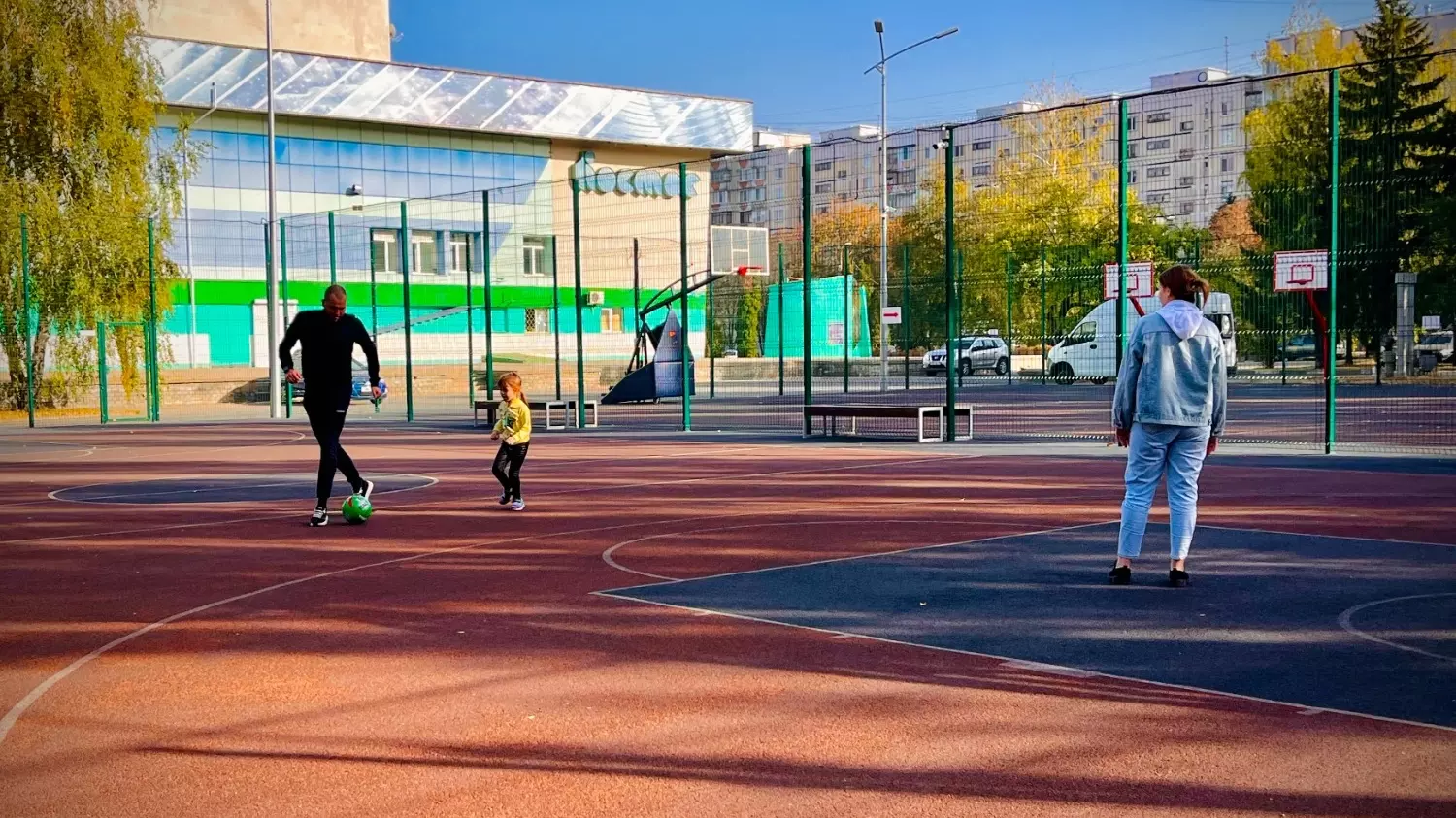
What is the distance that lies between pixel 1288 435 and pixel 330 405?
14.3 meters

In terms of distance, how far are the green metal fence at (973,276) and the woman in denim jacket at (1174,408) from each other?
9027 millimetres

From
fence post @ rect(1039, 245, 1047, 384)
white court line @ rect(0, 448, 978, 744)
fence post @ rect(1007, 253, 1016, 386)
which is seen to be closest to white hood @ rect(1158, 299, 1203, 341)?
white court line @ rect(0, 448, 978, 744)

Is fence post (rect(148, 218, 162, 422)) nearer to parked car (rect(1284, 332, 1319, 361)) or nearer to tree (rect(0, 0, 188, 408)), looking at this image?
tree (rect(0, 0, 188, 408))

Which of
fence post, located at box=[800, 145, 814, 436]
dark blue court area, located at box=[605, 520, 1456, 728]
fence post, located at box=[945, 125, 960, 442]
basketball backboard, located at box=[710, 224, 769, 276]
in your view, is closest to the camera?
dark blue court area, located at box=[605, 520, 1456, 728]

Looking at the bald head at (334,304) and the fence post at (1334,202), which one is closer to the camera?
the bald head at (334,304)

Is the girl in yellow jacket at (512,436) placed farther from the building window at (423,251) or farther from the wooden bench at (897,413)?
the building window at (423,251)

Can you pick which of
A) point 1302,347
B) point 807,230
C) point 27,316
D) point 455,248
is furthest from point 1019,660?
point 455,248

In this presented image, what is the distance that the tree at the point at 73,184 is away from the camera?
3050 centimetres

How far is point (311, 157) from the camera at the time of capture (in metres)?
51.0

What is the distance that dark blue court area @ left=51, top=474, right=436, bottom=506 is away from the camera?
45.0ft

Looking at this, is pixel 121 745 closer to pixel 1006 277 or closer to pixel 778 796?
pixel 778 796

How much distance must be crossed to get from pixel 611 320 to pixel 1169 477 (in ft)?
84.7

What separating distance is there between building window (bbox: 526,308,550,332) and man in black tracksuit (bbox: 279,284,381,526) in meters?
25.2

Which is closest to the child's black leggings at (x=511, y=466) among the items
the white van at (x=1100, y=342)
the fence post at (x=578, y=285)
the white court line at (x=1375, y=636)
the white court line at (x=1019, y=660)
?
the white court line at (x=1019, y=660)
